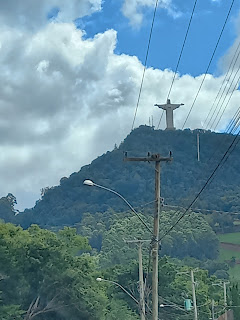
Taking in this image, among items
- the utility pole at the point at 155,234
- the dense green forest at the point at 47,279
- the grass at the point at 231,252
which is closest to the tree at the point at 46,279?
the dense green forest at the point at 47,279

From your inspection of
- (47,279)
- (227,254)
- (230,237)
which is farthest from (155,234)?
(230,237)

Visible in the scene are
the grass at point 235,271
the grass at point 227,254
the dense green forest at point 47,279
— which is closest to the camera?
the dense green forest at point 47,279

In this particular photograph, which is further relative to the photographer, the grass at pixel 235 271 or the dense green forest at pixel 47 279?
the grass at pixel 235 271


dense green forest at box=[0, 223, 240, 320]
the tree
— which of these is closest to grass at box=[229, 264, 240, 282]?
dense green forest at box=[0, 223, 240, 320]

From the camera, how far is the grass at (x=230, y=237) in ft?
525

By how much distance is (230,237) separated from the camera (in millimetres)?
162875

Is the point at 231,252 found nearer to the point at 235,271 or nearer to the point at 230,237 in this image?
the point at 230,237

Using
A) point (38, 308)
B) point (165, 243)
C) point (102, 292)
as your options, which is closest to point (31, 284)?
point (38, 308)

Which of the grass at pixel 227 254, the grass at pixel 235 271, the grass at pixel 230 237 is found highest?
the grass at pixel 230 237

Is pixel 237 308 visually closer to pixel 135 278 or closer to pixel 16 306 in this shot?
pixel 135 278

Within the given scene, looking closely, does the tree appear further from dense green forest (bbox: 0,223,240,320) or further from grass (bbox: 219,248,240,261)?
grass (bbox: 219,248,240,261)

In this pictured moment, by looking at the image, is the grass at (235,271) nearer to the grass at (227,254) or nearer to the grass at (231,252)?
the grass at (231,252)

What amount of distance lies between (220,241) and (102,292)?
335 feet

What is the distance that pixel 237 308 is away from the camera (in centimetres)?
6662
